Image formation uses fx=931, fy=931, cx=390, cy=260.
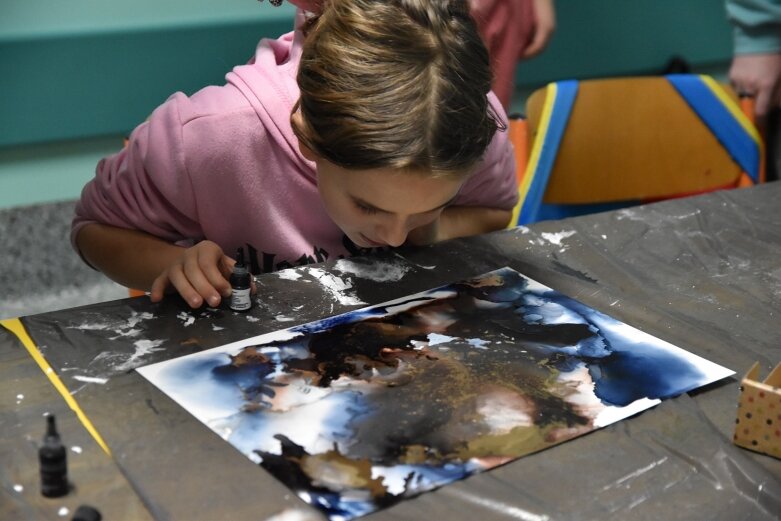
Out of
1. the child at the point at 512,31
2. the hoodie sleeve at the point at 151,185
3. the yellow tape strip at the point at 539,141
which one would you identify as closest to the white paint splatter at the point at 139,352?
the hoodie sleeve at the point at 151,185

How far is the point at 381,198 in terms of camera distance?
0.99 metres

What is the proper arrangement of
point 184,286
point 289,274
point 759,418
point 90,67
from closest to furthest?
1. point 759,418
2. point 184,286
3. point 289,274
4. point 90,67

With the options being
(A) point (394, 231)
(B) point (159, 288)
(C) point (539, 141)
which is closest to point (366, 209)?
(A) point (394, 231)

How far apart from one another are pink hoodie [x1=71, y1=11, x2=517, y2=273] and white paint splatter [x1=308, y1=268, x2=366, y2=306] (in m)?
0.16

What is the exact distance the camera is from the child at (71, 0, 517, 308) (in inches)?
38.0

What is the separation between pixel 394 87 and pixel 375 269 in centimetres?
26

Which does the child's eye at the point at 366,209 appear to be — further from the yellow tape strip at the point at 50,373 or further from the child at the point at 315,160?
Result: the yellow tape strip at the point at 50,373

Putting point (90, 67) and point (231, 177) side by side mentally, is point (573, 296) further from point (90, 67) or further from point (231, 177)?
point (90, 67)

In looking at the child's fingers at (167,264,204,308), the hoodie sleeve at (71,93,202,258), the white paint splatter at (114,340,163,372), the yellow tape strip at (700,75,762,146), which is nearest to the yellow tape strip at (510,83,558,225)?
the yellow tape strip at (700,75,762,146)

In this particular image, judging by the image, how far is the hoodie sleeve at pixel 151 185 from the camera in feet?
3.80

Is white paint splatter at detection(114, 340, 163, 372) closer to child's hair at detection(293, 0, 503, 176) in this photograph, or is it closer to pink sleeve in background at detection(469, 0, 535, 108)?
child's hair at detection(293, 0, 503, 176)

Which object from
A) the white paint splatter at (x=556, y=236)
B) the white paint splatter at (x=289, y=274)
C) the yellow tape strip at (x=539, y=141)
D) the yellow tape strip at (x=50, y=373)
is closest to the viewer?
the yellow tape strip at (x=50, y=373)

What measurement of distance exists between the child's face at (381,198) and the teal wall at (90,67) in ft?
4.01

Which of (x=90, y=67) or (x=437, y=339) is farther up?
(x=90, y=67)
